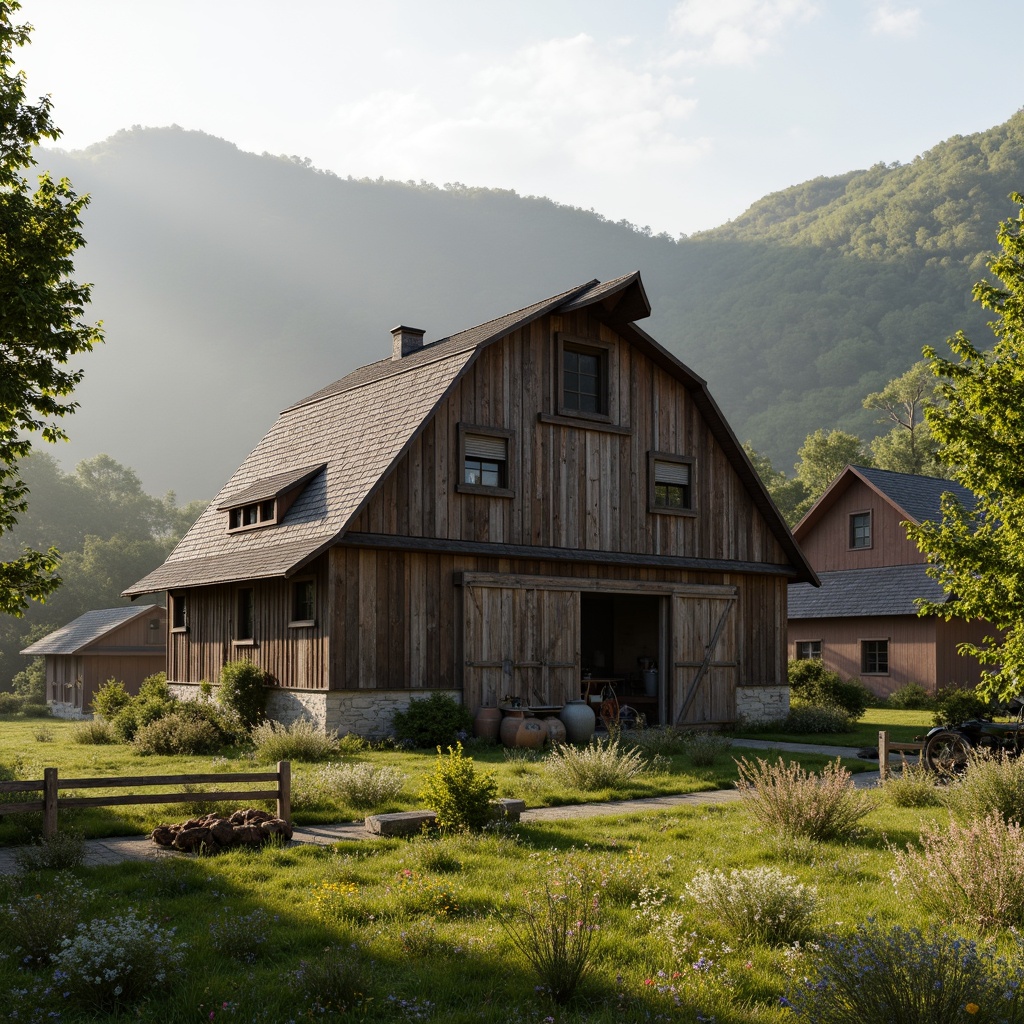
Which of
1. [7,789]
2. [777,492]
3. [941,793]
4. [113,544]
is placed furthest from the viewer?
[113,544]

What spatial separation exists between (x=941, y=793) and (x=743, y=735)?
11198mm

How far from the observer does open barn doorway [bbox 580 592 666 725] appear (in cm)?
2695

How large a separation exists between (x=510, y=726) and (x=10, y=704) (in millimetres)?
35882

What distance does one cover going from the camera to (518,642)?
20.7m

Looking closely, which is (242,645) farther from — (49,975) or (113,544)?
(113,544)

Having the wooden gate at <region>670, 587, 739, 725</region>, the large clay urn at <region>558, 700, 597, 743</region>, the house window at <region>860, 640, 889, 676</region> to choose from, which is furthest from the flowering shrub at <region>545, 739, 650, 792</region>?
the house window at <region>860, 640, 889, 676</region>

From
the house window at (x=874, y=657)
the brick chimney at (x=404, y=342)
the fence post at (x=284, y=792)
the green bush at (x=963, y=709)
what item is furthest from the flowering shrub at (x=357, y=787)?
the house window at (x=874, y=657)

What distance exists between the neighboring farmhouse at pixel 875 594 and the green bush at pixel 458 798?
23.0 m

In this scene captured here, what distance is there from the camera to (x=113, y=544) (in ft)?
216

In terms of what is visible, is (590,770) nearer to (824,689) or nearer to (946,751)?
(946,751)

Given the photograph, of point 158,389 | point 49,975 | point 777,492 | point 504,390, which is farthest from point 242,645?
point 158,389

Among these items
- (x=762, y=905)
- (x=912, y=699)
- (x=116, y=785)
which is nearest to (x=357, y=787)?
(x=116, y=785)

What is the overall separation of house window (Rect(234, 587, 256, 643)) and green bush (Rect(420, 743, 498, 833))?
12.1 m

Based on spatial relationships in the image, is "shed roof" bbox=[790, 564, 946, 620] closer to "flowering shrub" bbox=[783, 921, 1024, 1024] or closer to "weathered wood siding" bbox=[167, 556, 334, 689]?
"weathered wood siding" bbox=[167, 556, 334, 689]
